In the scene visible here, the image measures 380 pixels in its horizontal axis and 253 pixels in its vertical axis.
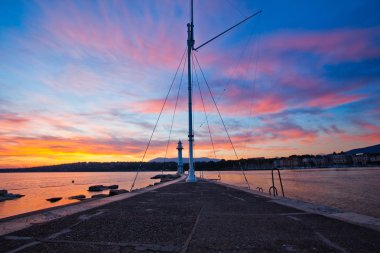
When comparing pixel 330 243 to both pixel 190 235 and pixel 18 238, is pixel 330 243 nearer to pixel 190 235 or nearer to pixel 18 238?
pixel 190 235

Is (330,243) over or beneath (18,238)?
beneath

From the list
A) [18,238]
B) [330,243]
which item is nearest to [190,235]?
[330,243]

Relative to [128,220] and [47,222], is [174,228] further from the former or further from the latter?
[47,222]

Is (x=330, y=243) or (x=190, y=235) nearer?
(x=330, y=243)

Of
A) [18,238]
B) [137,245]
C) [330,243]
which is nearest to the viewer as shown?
[137,245]

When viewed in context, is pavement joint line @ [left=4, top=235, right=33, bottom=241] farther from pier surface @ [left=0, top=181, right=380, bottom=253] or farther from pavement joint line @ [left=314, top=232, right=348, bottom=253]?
pavement joint line @ [left=314, top=232, right=348, bottom=253]

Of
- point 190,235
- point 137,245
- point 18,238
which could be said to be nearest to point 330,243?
point 190,235

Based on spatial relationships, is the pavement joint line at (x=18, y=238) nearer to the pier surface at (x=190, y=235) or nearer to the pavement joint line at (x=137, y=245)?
the pier surface at (x=190, y=235)

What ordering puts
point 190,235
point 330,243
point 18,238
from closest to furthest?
point 330,243, point 18,238, point 190,235

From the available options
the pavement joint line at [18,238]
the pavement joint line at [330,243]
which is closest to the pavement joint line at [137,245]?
the pavement joint line at [18,238]

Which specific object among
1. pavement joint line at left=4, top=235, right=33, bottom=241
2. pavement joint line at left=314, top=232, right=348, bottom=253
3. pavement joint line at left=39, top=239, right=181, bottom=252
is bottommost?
pavement joint line at left=314, top=232, right=348, bottom=253

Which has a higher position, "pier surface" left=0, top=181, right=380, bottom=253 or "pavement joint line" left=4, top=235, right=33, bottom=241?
"pavement joint line" left=4, top=235, right=33, bottom=241

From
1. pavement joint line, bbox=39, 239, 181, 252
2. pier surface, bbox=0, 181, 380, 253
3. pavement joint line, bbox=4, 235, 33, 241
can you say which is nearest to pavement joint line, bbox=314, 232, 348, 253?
pier surface, bbox=0, 181, 380, 253

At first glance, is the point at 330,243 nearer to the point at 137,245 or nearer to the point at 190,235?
the point at 190,235
